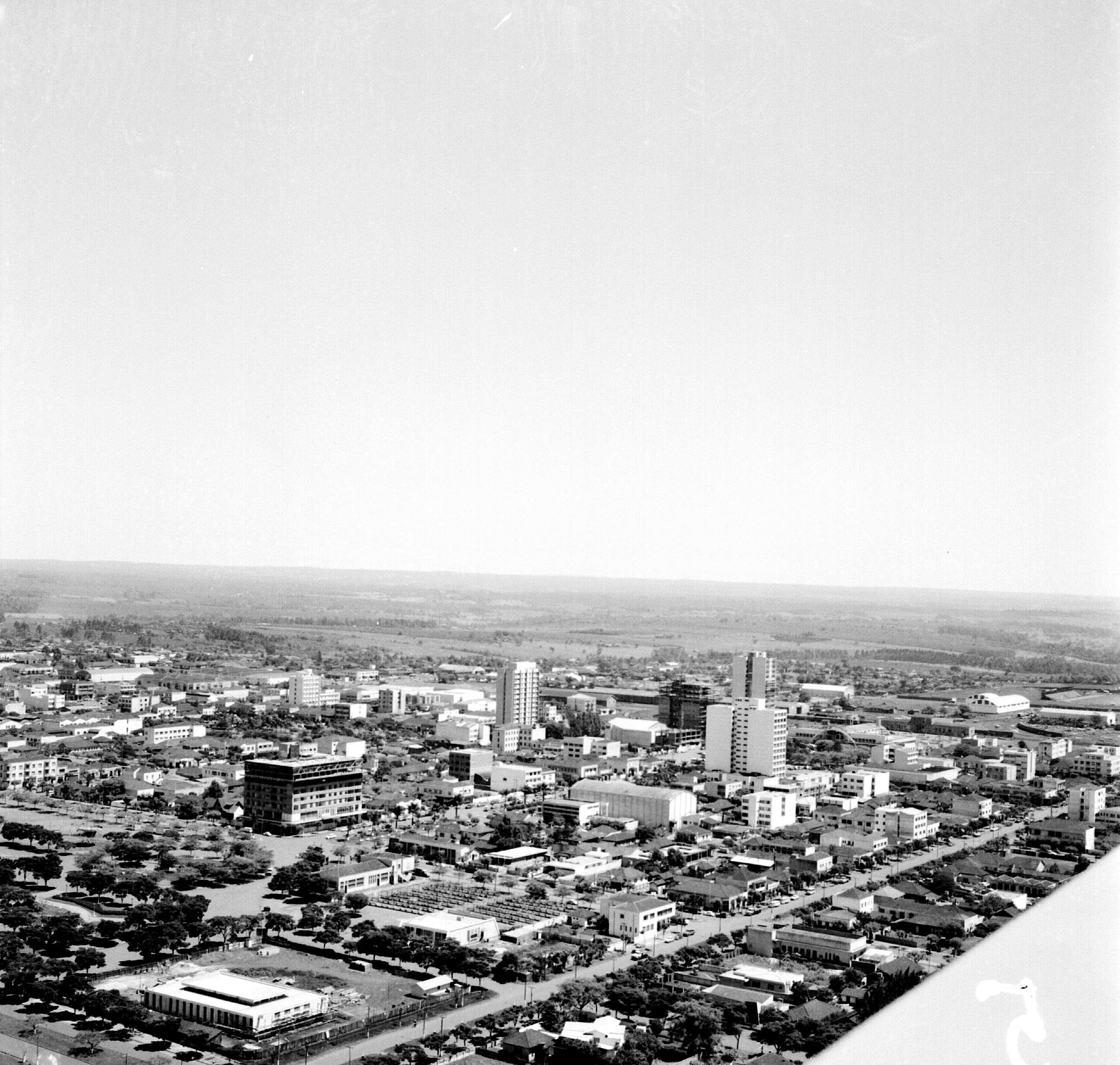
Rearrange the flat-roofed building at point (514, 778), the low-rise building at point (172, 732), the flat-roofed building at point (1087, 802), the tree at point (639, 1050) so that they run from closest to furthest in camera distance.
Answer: the tree at point (639, 1050)
the low-rise building at point (172, 732)
the flat-roofed building at point (1087, 802)
the flat-roofed building at point (514, 778)

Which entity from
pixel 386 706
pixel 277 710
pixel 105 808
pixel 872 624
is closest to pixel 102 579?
pixel 105 808

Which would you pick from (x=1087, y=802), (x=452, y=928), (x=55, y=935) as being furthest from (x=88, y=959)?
(x=1087, y=802)

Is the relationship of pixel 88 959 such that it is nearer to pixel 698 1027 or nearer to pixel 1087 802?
pixel 698 1027

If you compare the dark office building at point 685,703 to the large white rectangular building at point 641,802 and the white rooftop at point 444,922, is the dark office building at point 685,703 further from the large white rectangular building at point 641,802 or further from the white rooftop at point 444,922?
the white rooftop at point 444,922

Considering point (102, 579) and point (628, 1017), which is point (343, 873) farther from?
point (102, 579)

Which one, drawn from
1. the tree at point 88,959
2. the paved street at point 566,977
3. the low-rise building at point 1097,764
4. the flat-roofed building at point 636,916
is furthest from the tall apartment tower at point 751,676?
the tree at point 88,959

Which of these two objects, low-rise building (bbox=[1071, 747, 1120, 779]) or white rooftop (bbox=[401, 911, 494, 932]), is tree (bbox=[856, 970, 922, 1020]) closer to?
white rooftop (bbox=[401, 911, 494, 932])

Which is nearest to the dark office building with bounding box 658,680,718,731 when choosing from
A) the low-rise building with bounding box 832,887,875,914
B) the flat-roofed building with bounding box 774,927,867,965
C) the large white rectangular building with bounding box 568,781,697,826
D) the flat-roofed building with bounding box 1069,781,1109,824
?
the large white rectangular building with bounding box 568,781,697,826
